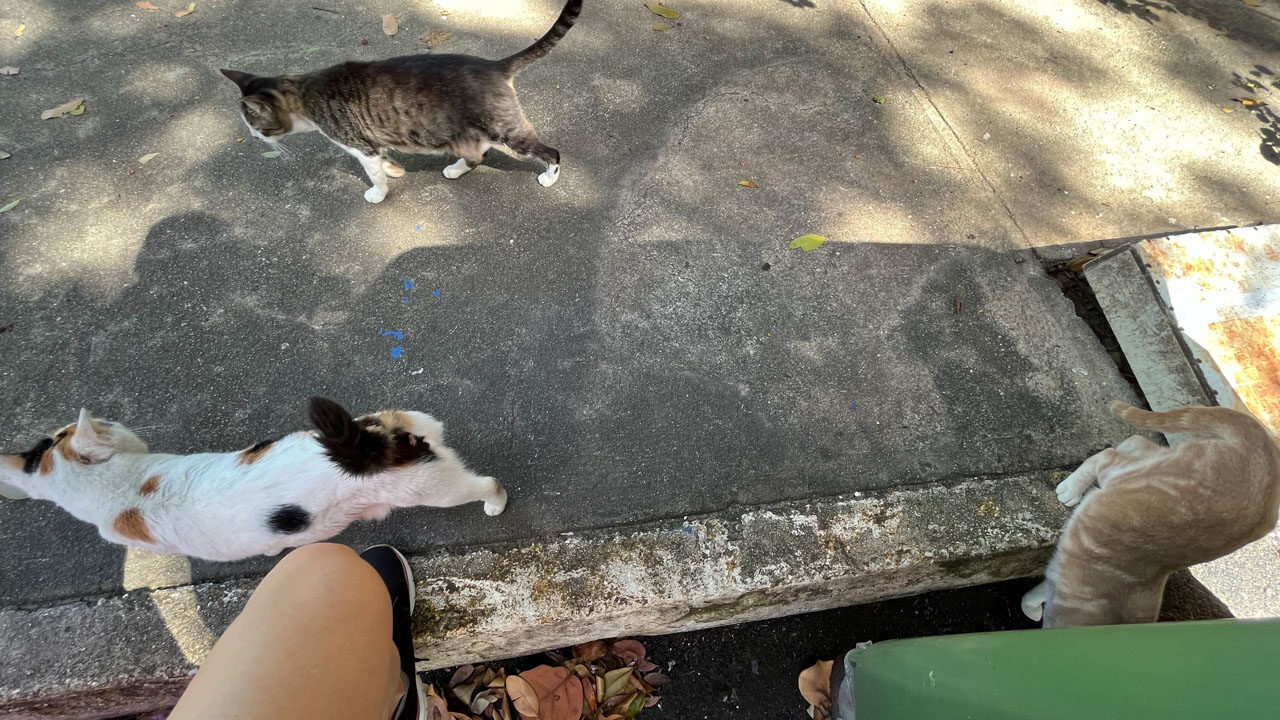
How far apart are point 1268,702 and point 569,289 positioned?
2.35m

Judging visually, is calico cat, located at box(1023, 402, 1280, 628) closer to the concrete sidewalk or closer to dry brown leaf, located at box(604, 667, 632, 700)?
the concrete sidewalk

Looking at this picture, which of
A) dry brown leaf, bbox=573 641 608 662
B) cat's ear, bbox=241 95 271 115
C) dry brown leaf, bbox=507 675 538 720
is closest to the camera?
dry brown leaf, bbox=507 675 538 720

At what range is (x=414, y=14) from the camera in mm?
3535

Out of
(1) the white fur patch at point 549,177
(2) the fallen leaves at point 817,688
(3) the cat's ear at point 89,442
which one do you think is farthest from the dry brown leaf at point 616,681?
(1) the white fur patch at point 549,177

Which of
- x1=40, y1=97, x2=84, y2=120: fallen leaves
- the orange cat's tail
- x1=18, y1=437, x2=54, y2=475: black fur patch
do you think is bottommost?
x1=18, y1=437, x2=54, y2=475: black fur patch

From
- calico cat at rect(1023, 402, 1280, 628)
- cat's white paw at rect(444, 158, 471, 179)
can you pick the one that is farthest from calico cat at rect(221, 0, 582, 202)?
calico cat at rect(1023, 402, 1280, 628)

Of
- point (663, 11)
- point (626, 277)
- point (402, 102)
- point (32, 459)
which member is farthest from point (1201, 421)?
point (32, 459)

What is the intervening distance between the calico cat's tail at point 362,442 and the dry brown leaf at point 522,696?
0.90m

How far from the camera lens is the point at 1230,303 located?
241 centimetres

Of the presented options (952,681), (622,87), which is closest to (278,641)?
(952,681)

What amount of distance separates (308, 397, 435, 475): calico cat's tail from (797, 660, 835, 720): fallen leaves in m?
1.58

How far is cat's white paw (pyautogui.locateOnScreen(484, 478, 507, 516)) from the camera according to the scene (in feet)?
6.70

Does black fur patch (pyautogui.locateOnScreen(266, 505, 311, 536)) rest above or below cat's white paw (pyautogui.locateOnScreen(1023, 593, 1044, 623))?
above

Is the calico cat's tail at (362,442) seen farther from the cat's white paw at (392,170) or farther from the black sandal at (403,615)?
the cat's white paw at (392,170)
